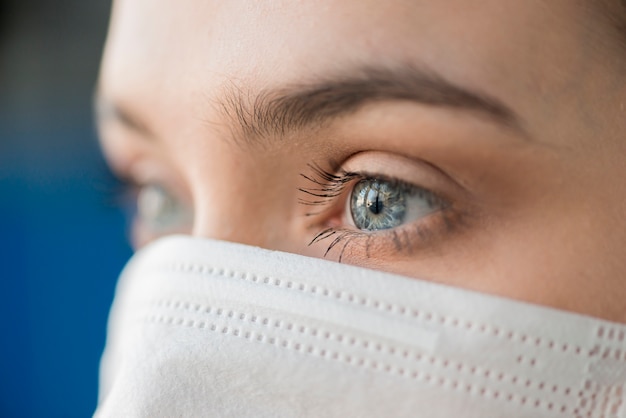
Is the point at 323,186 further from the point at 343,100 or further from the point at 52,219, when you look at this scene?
the point at 52,219

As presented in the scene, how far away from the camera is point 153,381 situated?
0.72 m

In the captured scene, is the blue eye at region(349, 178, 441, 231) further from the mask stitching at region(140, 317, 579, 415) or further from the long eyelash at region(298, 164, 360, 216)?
the mask stitching at region(140, 317, 579, 415)

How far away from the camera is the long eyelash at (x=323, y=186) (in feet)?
2.45

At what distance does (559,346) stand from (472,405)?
0.10 m

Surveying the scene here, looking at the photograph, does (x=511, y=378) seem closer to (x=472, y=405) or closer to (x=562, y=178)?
(x=472, y=405)

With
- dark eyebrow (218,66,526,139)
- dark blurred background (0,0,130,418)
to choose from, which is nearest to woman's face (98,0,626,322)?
dark eyebrow (218,66,526,139)

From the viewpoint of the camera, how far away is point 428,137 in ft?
2.17

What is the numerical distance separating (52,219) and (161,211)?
3.48ft

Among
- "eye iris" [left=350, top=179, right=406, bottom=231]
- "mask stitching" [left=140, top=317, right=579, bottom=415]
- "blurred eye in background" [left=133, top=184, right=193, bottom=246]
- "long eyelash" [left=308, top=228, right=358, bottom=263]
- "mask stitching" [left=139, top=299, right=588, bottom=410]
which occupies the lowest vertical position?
"mask stitching" [left=140, top=317, right=579, bottom=415]

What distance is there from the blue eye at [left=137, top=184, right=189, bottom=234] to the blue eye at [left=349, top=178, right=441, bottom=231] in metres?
0.43

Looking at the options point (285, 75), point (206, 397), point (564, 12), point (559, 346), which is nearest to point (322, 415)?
point (206, 397)

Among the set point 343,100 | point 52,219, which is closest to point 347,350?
point 343,100

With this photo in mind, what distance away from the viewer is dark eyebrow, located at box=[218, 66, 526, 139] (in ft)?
2.12

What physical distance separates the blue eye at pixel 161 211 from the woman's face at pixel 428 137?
372 mm
